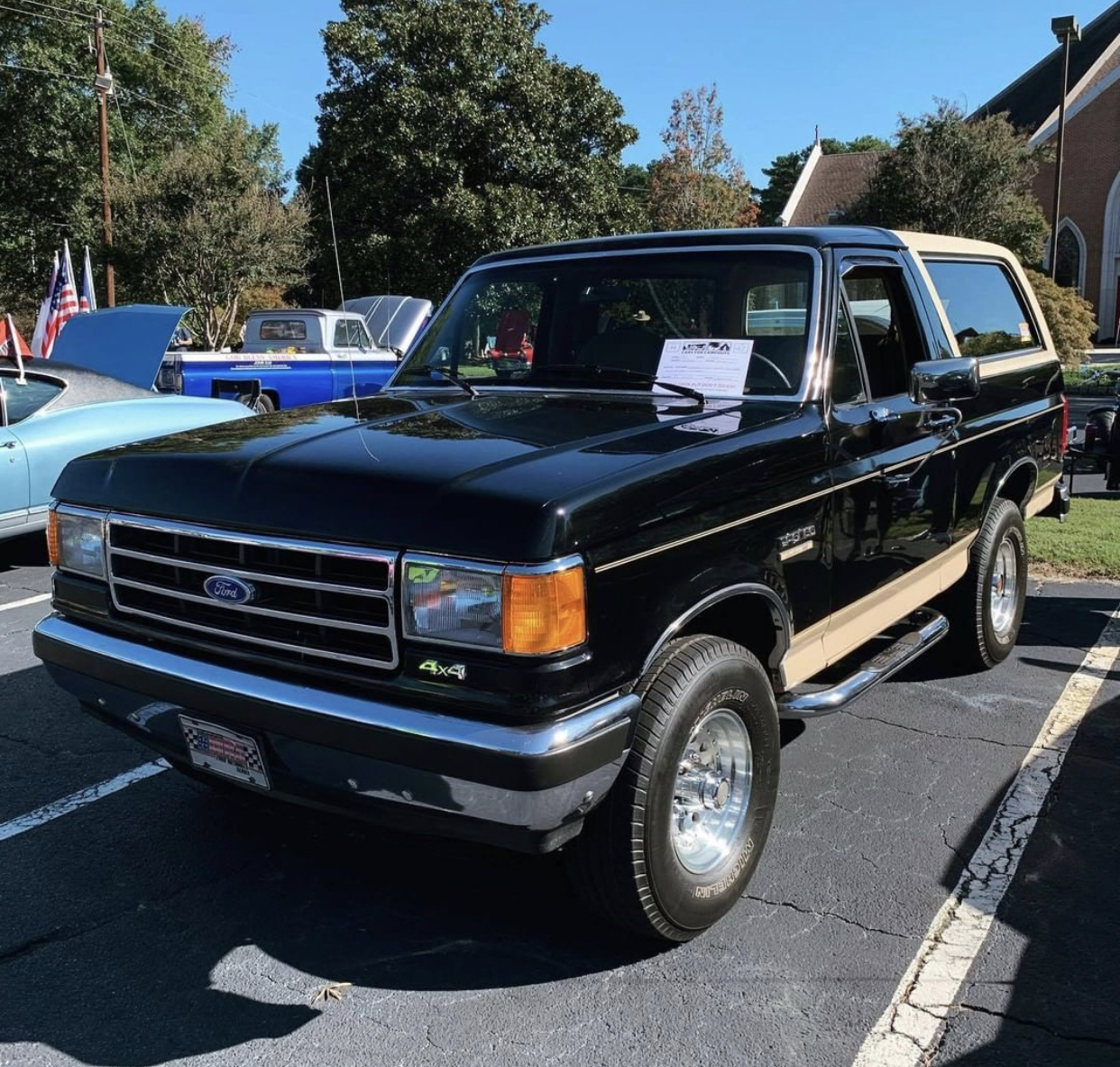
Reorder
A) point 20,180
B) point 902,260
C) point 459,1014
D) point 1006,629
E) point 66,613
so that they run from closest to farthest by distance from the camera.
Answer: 1. point 459,1014
2. point 66,613
3. point 902,260
4. point 1006,629
5. point 20,180

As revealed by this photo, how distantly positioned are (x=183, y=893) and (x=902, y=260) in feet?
12.1

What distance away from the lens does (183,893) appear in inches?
130

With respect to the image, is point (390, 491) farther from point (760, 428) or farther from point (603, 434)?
point (760, 428)

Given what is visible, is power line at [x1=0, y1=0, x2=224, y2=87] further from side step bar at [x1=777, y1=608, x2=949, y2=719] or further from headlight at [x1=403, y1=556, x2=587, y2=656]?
headlight at [x1=403, y1=556, x2=587, y2=656]

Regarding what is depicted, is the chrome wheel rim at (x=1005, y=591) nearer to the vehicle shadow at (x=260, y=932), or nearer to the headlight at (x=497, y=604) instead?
the vehicle shadow at (x=260, y=932)

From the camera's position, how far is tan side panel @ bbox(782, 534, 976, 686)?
354 centimetres

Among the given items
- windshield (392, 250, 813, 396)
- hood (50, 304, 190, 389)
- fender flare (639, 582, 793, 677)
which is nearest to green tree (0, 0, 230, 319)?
hood (50, 304, 190, 389)

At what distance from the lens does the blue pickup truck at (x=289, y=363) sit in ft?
44.1

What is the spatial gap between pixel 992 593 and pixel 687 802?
2.99 m

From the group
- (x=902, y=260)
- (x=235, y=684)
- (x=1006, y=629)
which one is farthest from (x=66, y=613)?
(x=1006, y=629)

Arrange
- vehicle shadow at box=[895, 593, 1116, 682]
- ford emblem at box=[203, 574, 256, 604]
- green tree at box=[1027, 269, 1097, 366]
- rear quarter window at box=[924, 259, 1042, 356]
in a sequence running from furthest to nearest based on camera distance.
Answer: green tree at box=[1027, 269, 1097, 366], vehicle shadow at box=[895, 593, 1116, 682], rear quarter window at box=[924, 259, 1042, 356], ford emblem at box=[203, 574, 256, 604]

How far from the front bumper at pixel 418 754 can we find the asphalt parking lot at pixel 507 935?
54 cm

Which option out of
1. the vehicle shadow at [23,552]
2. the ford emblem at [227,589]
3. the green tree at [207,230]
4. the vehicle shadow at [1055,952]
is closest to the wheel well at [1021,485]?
the vehicle shadow at [1055,952]

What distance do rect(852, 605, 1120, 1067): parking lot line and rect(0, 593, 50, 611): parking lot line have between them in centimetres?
582
